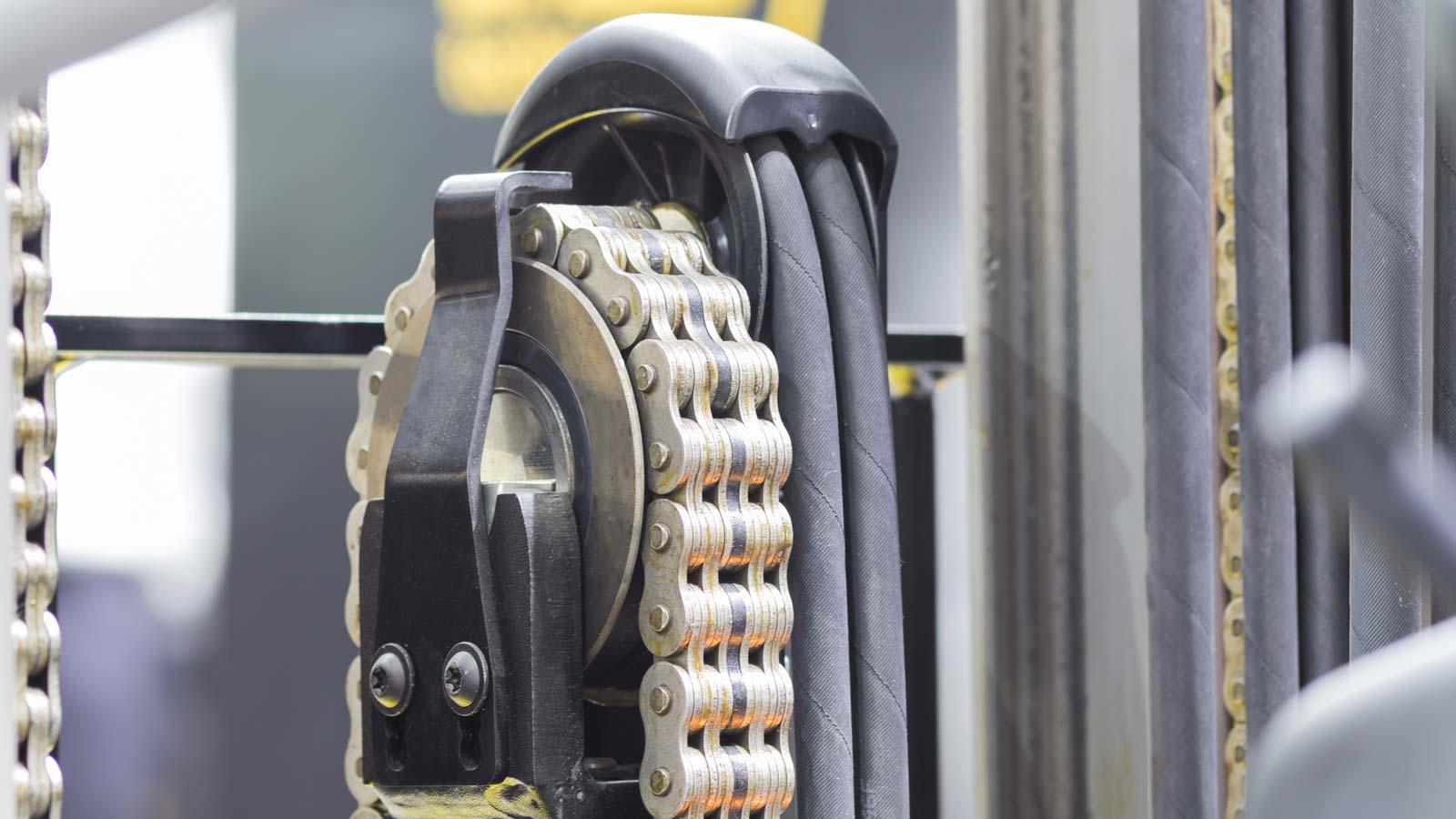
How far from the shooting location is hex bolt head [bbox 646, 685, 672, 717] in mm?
1047

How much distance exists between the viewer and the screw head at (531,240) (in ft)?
3.76

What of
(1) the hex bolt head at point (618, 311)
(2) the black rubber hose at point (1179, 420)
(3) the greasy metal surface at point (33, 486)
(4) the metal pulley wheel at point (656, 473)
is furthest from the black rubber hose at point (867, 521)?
(3) the greasy metal surface at point (33, 486)

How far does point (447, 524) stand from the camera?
1.07m

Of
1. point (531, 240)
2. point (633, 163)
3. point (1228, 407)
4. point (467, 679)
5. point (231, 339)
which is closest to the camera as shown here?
point (467, 679)

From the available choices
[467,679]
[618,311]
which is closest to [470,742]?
[467,679]

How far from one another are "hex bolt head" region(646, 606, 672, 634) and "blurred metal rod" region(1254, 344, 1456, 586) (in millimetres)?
776

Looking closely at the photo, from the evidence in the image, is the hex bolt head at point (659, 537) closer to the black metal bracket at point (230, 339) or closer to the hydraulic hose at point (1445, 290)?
the hydraulic hose at point (1445, 290)

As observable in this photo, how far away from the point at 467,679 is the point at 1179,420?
1.88 ft

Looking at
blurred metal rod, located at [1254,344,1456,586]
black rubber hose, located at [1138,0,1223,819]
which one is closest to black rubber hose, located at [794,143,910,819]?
black rubber hose, located at [1138,0,1223,819]

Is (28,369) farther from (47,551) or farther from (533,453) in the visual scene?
(533,453)

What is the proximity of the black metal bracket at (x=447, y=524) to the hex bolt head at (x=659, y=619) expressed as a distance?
8 centimetres

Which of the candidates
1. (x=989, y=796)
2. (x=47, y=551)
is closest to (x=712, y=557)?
(x=47, y=551)

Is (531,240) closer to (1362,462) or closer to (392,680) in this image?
(392,680)

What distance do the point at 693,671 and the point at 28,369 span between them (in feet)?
1.66
